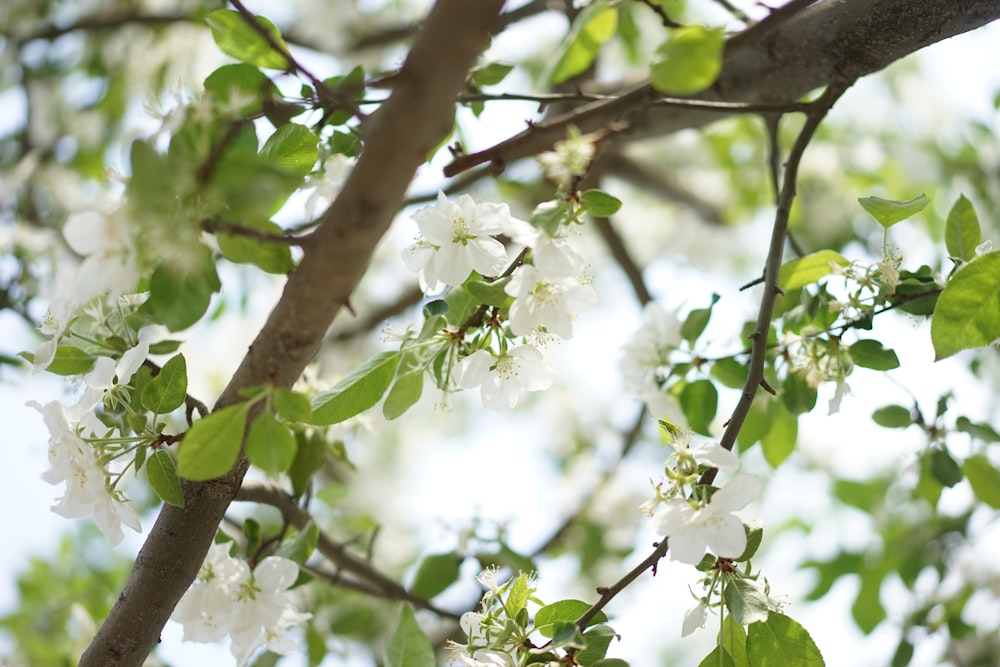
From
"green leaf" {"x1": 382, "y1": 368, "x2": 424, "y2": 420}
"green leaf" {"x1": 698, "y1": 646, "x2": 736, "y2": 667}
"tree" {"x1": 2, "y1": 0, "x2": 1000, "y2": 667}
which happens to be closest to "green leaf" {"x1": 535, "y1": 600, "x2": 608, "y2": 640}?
"tree" {"x1": 2, "y1": 0, "x2": 1000, "y2": 667}

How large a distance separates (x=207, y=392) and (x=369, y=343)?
526 mm

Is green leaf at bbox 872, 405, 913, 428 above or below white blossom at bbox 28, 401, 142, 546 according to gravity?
above

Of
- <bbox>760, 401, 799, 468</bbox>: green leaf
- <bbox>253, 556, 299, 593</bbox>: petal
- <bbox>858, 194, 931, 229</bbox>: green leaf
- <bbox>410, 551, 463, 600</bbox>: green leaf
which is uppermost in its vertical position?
<bbox>858, 194, 931, 229</bbox>: green leaf

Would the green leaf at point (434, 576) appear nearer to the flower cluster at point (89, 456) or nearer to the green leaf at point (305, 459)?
the green leaf at point (305, 459)

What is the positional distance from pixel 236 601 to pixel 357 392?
270mm

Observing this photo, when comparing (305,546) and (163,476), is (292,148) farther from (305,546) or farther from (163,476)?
(305,546)

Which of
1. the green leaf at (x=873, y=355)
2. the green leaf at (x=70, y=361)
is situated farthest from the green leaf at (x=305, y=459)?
the green leaf at (x=873, y=355)

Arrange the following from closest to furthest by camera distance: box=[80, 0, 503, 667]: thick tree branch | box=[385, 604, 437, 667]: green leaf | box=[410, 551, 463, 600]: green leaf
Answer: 1. box=[80, 0, 503, 667]: thick tree branch
2. box=[385, 604, 437, 667]: green leaf
3. box=[410, 551, 463, 600]: green leaf

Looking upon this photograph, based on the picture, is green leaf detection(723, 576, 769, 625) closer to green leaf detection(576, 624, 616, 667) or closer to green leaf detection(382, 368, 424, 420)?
green leaf detection(576, 624, 616, 667)

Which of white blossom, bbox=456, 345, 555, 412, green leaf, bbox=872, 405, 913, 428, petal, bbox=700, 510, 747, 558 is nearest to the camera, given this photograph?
petal, bbox=700, 510, 747, 558

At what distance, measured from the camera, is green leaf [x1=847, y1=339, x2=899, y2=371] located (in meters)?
0.86

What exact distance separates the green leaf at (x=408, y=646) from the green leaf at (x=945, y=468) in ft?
2.10

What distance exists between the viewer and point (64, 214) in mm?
2199

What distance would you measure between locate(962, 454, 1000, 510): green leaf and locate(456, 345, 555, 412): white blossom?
0.61m
